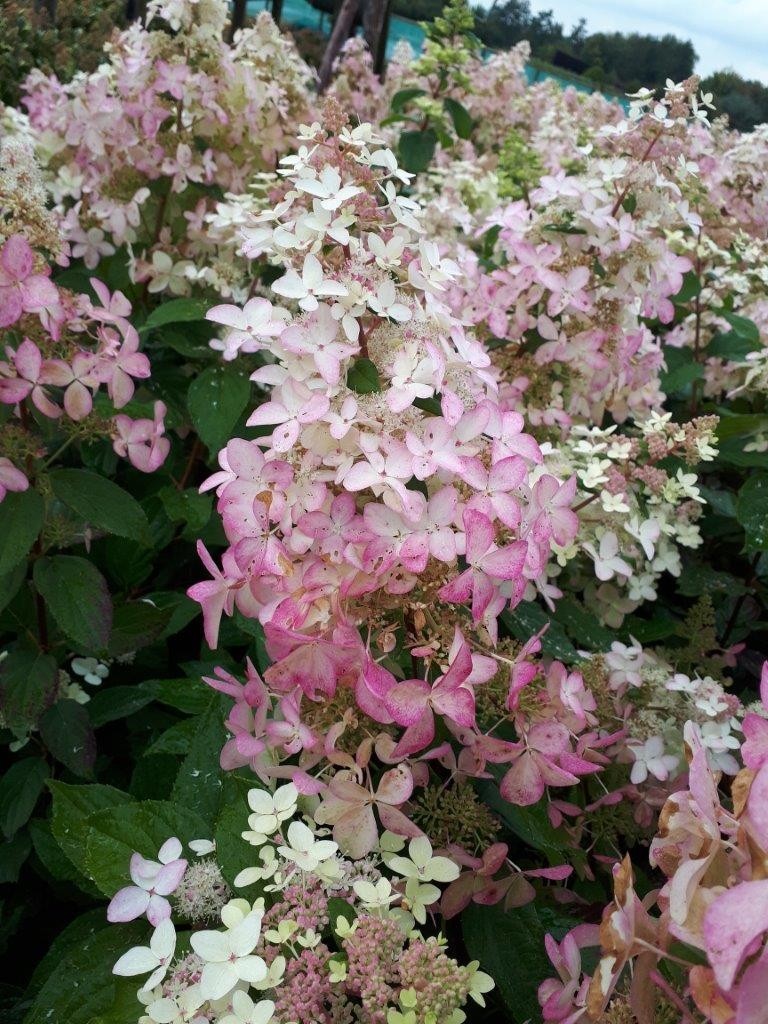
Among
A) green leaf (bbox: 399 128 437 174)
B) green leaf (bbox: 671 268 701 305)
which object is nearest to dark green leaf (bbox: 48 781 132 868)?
green leaf (bbox: 671 268 701 305)

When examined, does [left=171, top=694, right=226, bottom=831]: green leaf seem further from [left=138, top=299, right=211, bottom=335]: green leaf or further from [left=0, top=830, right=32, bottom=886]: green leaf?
[left=138, top=299, right=211, bottom=335]: green leaf

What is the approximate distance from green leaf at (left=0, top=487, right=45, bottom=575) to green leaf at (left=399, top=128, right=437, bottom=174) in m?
1.87

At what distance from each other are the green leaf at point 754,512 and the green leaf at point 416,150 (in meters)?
1.59

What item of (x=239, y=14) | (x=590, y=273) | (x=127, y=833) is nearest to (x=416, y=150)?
(x=590, y=273)

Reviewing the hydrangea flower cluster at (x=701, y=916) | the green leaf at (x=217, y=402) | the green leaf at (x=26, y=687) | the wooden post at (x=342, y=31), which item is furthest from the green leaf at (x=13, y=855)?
the wooden post at (x=342, y=31)

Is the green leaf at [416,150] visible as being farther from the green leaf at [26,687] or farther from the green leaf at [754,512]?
the green leaf at [26,687]

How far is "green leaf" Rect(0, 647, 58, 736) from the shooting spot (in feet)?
3.69

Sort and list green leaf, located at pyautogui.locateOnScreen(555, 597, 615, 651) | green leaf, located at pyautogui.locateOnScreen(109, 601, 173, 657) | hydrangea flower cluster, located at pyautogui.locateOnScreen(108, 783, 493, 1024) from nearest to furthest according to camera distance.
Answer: hydrangea flower cluster, located at pyautogui.locateOnScreen(108, 783, 493, 1024)
green leaf, located at pyautogui.locateOnScreen(109, 601, 173, 657)
green leaf, located at pyautogui.locateOnScreen(555, 597, 615, 651)

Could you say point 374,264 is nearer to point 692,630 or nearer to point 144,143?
point 692,630

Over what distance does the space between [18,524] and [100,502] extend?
0.35ft

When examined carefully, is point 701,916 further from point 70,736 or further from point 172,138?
point 172,138

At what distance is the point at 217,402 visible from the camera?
144 centimetres

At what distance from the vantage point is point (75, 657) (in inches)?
56.1

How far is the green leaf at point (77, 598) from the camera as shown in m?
1.06
